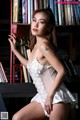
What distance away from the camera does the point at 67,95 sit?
2.35m

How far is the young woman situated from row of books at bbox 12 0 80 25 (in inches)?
14.6

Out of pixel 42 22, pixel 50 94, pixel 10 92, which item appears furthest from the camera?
pixel 10 92

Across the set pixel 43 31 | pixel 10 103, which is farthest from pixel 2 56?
pixel 43 31

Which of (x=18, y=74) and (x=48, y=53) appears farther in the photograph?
(x=18, y=74)

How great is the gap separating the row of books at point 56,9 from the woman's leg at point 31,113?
2.20ft

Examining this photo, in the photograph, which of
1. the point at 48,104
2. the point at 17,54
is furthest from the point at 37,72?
the point at 17,54

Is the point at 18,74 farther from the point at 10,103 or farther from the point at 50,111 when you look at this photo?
the point at 50,111

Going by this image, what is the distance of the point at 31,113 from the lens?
238 centimetres

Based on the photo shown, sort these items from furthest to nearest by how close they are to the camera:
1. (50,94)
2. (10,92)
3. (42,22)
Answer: (10,92)
(42,22)
(50,94)

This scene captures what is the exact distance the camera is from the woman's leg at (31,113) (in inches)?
93.7

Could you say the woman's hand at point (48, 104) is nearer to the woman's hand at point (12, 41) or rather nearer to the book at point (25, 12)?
the woman's hand at point (12, 41)

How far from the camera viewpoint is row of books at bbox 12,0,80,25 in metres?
2.79

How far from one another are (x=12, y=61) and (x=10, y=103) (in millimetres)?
449

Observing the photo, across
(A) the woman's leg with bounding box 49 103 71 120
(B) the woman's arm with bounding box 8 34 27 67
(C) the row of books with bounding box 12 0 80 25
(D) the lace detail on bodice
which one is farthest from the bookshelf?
(A) the woman's leg with bounding box 49 103 71 120
